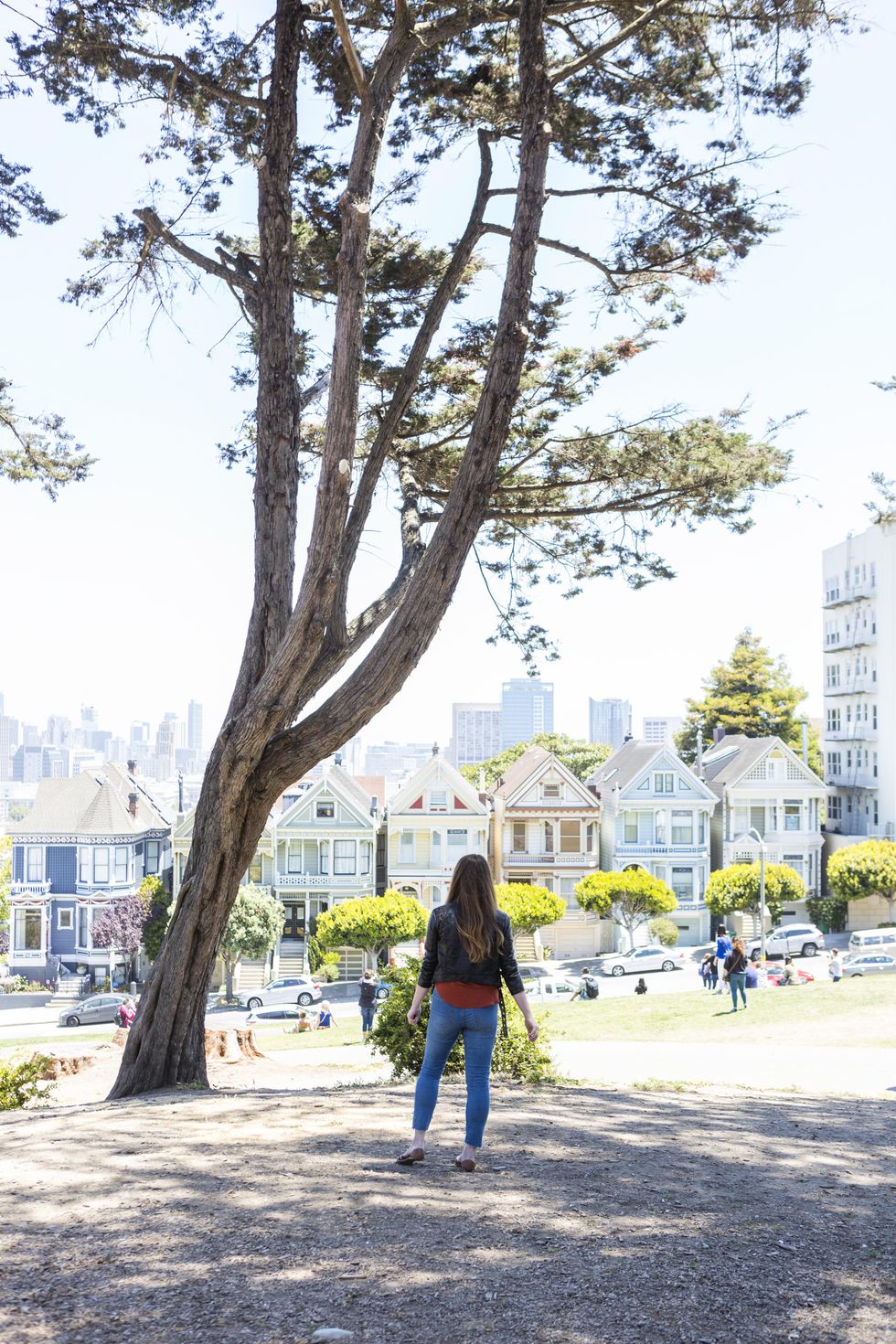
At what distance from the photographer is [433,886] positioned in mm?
44625

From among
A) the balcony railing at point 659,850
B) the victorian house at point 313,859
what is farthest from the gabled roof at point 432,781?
the balcony railing at point 659,850

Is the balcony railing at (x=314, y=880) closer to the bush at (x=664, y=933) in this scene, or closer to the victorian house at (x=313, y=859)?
the victorian house at (x=313, y=859)

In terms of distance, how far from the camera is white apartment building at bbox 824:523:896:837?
146 ft

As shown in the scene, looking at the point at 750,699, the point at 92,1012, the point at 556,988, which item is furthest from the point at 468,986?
the point at 750,699

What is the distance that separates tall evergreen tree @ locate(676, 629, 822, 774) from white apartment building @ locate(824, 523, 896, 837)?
9460mm

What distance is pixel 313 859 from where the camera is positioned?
145 ft

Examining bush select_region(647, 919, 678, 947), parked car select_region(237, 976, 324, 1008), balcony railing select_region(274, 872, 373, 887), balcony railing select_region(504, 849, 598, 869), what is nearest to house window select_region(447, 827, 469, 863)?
balcony railing select_region(504, 849, 598, 869)

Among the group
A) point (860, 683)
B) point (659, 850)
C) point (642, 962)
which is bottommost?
point (642, 962)

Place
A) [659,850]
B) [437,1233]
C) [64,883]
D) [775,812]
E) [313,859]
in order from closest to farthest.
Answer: [437,1233]
[313,859]
[659,850]
[64,883]
[775,812]

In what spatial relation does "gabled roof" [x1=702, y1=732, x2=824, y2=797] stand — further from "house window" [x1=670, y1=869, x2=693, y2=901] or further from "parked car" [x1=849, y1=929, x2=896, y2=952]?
"parked car" [x1=849, y1=929, x2=896, y2=952]

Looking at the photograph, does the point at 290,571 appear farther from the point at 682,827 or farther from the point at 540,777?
the point at 682,827

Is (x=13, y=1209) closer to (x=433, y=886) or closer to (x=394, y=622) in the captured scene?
(x=394, y=622)

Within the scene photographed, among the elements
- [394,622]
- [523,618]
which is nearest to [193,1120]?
[394,622]

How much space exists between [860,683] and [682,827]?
10.1 metres
